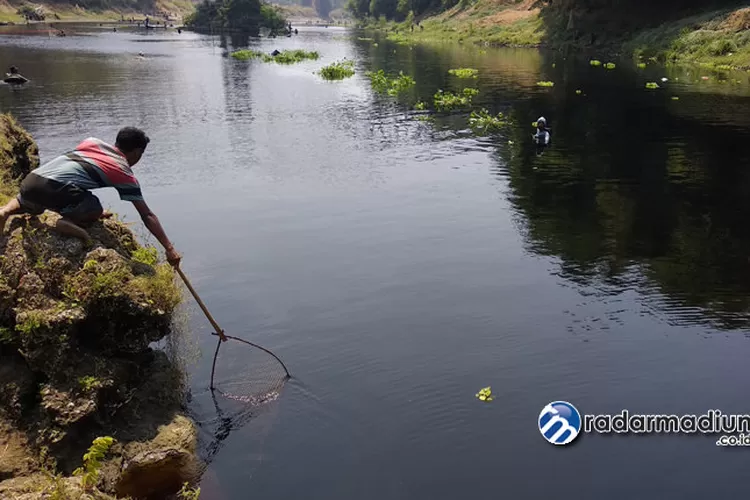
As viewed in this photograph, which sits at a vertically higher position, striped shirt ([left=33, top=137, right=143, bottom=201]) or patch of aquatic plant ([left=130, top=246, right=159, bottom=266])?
striped shirt ([left=33, top=137, right=143, bottom=201])

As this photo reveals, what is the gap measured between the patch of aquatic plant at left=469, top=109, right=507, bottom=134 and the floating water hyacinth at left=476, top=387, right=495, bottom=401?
23850 mm

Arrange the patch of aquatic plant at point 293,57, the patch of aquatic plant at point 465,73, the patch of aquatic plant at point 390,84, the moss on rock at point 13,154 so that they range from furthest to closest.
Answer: the patch of aquatic plant at point 293,57 < the patch of aquatic plant at point 465,73 < the patch of aquatic plant at point 390,84 < the moss on rock at point 13,154

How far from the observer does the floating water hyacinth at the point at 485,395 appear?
34.8 feet

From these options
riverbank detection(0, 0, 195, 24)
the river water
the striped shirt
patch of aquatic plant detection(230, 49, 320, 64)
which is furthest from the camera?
riverbank detection(0, 0, 195, 24)

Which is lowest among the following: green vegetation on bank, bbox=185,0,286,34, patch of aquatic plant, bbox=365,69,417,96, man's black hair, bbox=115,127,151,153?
man's black hair, bbox=115,127,151,153

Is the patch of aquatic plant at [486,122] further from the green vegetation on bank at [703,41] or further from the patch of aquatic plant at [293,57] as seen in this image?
the patch of aquatic plant at [293,57]

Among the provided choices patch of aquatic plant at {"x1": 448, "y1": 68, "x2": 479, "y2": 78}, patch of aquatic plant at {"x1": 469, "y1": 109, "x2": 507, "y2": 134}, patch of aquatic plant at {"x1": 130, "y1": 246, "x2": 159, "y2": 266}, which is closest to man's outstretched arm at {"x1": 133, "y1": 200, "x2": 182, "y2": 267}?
patch of aquatic plant at {"x1": 130, "y1": 246, "x2": 159, "y2": 266}

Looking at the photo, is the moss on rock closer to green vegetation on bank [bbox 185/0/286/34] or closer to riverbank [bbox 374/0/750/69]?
riverbank [bbox 374/0/750/69]

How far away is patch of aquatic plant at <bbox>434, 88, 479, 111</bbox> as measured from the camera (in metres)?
39.3

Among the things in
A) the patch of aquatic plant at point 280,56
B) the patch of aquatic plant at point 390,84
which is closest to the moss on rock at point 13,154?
the patch of aquatic plant at point 390,84

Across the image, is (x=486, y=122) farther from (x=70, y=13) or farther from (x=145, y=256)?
(x=70, y=13)

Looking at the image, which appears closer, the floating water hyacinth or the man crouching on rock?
the man crouching on rock

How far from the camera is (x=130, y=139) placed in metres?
9.23

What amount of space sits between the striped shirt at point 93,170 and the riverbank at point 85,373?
2.57 feet
